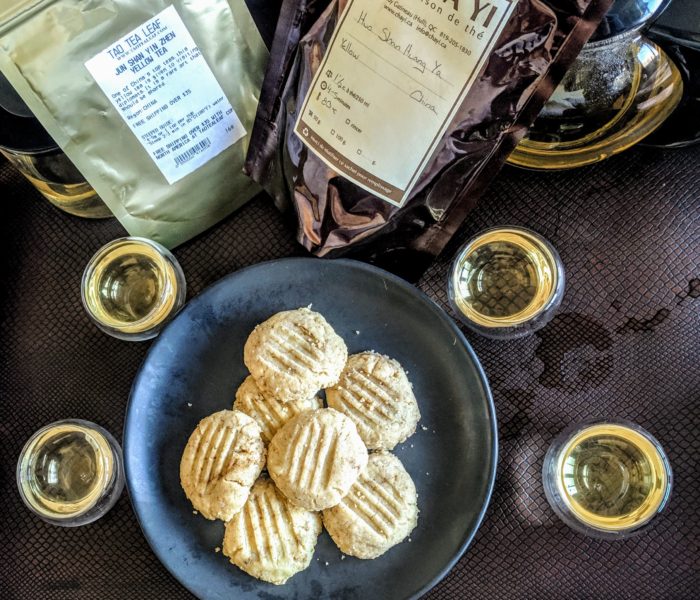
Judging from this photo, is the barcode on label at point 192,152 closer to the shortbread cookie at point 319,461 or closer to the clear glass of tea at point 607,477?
the shortbread cookie at point 319,461

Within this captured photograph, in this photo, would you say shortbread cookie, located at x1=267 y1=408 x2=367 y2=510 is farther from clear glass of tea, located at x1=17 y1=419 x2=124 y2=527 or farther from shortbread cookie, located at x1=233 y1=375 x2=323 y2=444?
clear glass of tea, located at x1=17 y1=419 x2=124 y2=527

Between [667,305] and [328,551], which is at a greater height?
[667,305]

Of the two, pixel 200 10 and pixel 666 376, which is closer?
pixel 200 10

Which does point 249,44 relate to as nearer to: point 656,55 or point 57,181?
point 57,181

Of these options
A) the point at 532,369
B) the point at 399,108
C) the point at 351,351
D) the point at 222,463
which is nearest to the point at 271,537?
the point at 222,463

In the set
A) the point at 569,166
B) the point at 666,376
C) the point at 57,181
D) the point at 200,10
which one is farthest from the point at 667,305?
the point at 57,181

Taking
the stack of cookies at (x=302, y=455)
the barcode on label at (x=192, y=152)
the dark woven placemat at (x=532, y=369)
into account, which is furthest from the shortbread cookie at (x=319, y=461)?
the barcode on label at (x=192, y=152)

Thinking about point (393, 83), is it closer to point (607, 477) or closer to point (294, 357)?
point (294, 357)

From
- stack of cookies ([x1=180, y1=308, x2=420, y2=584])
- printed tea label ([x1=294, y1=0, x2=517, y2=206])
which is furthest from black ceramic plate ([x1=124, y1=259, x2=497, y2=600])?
printed tea label ([x1=294, y1=0, x2=517, y2=206])
